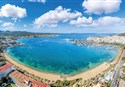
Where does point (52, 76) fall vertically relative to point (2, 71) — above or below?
below

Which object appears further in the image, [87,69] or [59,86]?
[87,69]

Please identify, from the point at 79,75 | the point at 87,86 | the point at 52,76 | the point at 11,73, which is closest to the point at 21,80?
the point at 11,73

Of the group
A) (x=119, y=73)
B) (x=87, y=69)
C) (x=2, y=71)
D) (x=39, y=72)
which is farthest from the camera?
(x=87, y=69)

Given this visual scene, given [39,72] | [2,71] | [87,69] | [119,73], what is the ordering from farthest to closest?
[87,69] < [39,72] < [119,73] < [2,71]

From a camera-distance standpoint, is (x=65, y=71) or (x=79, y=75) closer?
(x=79, y=75)

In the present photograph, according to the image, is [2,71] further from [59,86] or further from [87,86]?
[87,86]

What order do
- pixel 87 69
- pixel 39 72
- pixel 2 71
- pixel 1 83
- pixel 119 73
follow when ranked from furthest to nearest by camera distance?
pixel 87 69, pixel 39 72, pixel 119 73, pixel 2 71, pixel 1 83

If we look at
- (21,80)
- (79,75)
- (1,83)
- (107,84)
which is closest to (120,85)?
(107,84)

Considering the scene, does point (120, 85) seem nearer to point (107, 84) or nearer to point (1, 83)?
point (107, 84)

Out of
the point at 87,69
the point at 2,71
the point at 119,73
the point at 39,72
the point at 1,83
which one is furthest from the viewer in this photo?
the point at 87,69
